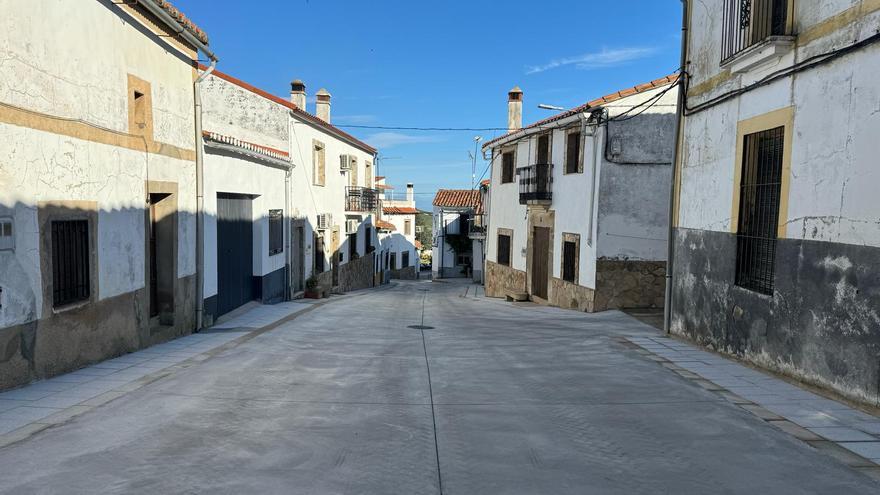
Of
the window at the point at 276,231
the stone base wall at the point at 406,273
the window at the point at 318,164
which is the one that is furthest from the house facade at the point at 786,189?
the stone base wall at the point at 406,273

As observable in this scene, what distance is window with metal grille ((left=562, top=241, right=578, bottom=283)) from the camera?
51.6 ft

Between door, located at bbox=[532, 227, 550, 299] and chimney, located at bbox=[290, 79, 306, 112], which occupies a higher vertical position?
chimney, located at bbox=[290, 79, 306, 112]

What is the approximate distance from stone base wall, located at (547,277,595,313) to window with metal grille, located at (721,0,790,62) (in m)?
7.49

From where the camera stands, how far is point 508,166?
71.4 feet

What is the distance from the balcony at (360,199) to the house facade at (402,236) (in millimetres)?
13289

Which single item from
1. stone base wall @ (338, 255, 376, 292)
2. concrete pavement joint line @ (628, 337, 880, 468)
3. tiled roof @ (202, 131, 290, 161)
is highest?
tiled roof @ (202, 131, 290, 161)

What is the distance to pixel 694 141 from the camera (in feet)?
31.0

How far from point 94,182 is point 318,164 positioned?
1417 centimetres

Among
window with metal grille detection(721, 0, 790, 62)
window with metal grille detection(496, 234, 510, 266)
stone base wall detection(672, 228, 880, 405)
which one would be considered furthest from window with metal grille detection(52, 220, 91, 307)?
window with metal grille detection(496, 234, 510, 266)

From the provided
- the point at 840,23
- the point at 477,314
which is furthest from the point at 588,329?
the point at 840,23

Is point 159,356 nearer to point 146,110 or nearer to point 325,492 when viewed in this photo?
point 146,110

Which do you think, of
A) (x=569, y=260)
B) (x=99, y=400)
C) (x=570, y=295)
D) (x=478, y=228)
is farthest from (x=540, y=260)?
(x=478, y=228)

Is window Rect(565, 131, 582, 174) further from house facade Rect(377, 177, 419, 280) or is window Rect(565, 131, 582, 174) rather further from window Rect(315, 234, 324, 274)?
house facade Rect(377, 177, 419, 280)

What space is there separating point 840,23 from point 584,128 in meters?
8.92
